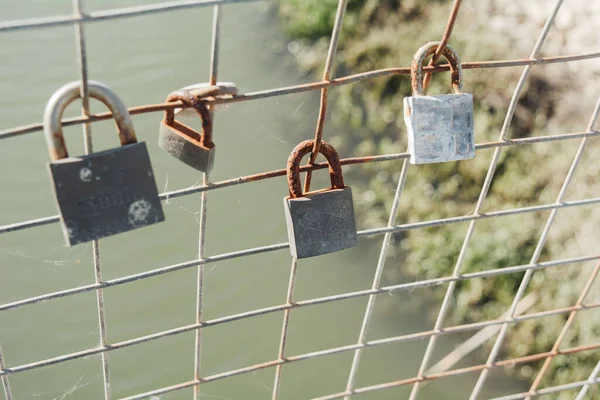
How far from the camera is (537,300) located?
3068mm

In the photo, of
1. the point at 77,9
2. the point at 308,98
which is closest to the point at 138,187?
the point at 77,9

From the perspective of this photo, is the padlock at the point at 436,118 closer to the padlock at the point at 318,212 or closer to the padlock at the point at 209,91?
the padlock at the point at 318,212

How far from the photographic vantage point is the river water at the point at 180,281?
115 inches

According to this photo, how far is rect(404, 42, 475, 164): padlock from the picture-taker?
92 cm

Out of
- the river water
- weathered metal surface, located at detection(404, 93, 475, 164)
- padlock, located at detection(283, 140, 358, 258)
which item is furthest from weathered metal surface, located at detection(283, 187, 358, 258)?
the river water

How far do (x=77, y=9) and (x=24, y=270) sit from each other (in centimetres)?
269

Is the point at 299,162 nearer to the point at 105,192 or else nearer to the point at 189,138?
the point at 189,138

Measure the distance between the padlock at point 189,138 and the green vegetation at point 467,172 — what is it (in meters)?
2.43

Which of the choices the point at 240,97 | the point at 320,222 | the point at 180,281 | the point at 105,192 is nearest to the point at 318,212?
the point at 320,222

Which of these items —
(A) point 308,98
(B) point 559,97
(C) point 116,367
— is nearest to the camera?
(C) point 116,367

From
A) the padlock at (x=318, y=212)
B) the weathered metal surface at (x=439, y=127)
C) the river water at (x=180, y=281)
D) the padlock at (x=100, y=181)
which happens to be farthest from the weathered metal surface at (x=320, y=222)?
the river water at (x=180, y=281)

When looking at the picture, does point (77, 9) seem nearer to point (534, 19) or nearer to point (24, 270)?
point (24, 270)

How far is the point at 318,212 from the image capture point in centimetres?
97

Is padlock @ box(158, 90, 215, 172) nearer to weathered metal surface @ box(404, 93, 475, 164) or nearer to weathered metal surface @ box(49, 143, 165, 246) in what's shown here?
weathered metal surface @ box(49, 143, 165, 246)
